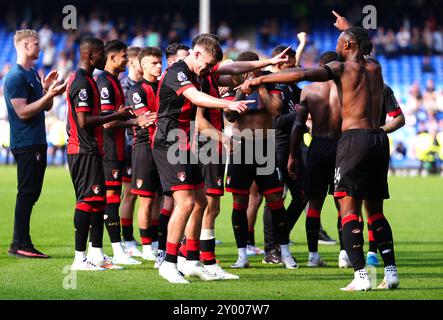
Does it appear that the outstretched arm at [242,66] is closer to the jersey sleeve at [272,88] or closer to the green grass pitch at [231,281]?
the jersey sleeve at [272,88]

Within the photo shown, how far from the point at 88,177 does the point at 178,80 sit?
5.71 feet

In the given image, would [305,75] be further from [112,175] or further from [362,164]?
[112,175]

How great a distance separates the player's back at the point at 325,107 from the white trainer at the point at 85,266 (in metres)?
3.13

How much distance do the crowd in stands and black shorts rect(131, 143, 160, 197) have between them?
19.6 meters

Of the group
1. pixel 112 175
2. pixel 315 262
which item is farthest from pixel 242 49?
pixel 315 262

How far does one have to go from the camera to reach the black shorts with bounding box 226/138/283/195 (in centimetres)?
1116

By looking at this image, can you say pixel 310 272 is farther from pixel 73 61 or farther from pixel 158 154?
pixel 73 61

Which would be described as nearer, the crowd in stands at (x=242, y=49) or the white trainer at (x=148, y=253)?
the white trainer at (x=148, y=253)

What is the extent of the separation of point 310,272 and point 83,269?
2.58 m

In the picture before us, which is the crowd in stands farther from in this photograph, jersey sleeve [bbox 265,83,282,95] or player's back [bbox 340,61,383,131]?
player's back [bbox 340,61,383,131]

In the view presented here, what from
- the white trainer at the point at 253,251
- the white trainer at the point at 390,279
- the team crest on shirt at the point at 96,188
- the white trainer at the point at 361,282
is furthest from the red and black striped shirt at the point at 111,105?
the white trainer at the point at 390,279

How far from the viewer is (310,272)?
10.6 m

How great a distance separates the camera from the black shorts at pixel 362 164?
911 centimetres
